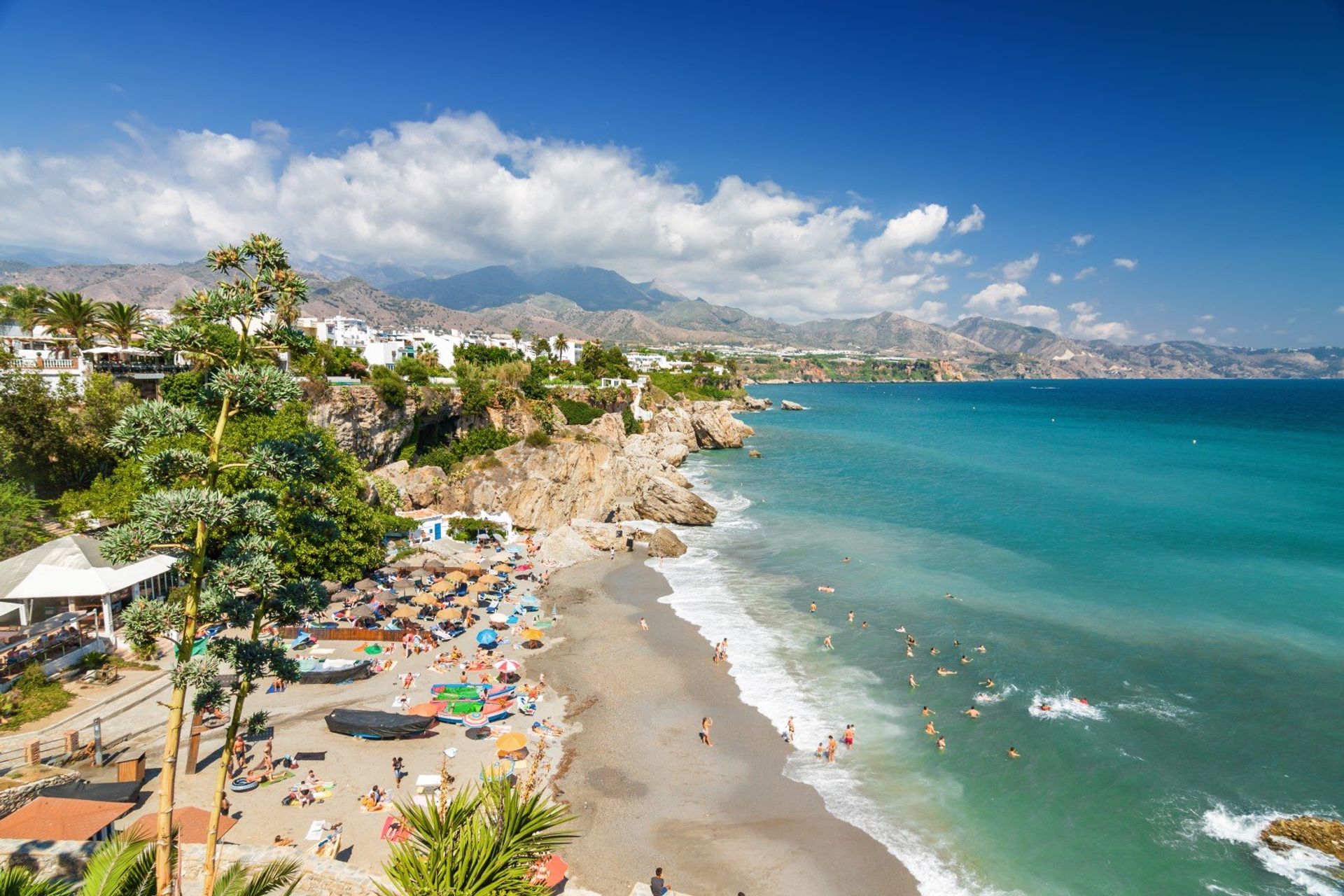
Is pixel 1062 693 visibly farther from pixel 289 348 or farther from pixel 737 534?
pixel 289 348

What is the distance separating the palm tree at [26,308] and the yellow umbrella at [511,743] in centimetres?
4341

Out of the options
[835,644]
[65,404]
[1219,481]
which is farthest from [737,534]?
[1219,481]

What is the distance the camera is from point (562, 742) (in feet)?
63.9

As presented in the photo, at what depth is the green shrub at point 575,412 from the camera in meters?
59.9

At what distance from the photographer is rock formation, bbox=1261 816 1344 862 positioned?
51.7 feet

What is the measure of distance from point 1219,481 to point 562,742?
71.6 meters

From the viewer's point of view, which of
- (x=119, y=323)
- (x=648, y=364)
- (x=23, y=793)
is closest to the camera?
(x=23, y=793)

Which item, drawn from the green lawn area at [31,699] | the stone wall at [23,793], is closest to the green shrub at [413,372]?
the green lawn area at [31,699]

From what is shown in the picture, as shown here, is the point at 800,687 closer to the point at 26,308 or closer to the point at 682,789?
→ the point at 682,789

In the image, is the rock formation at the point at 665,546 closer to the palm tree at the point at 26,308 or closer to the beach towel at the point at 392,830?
the beach towel at the point at 392,830

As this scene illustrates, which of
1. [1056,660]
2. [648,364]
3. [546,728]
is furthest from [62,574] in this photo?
[648,364]

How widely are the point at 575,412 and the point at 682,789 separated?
4612 centimetres

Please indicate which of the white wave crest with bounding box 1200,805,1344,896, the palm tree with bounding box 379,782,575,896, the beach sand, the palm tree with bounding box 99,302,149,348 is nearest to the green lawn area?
the beach sand

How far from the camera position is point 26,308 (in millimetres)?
43688
